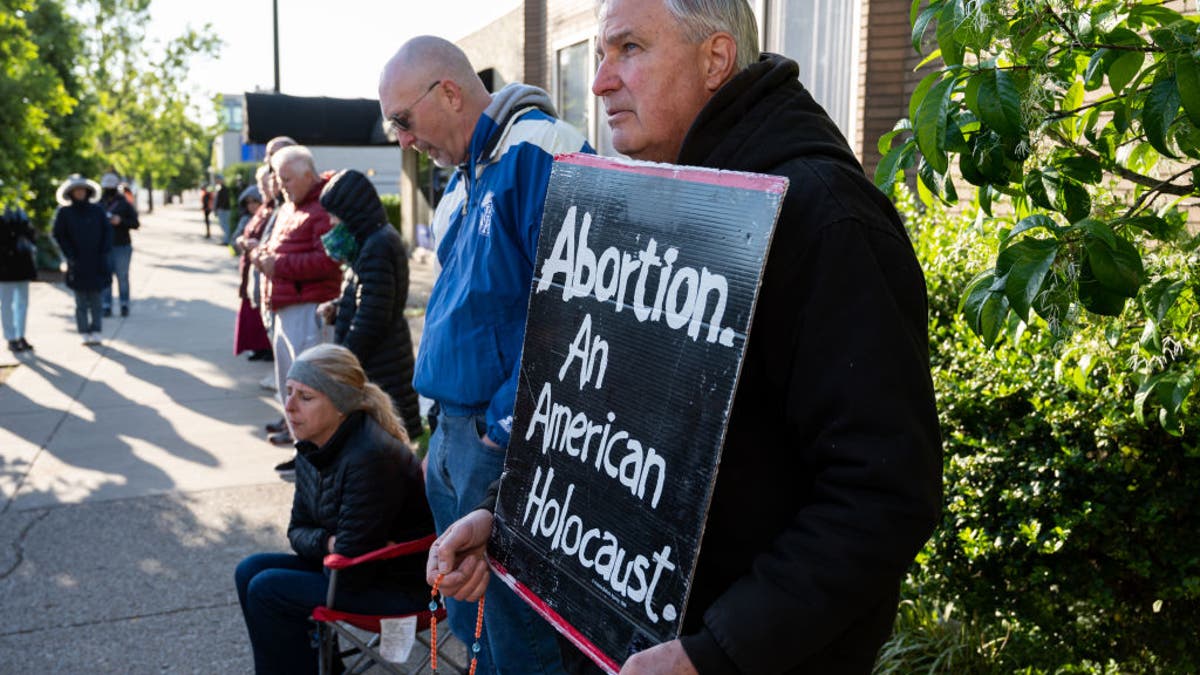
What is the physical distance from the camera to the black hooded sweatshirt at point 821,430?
1.40 m

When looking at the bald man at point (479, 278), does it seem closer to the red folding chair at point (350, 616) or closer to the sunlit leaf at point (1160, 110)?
the red folding chair at point (350, 616)

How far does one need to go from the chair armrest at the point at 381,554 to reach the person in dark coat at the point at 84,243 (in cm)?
1007

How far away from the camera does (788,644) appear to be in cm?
144

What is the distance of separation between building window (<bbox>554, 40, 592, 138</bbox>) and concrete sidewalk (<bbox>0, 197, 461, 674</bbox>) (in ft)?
13.9

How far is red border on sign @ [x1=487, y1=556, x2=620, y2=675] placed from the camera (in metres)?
1.67

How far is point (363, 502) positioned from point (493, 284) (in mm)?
1221

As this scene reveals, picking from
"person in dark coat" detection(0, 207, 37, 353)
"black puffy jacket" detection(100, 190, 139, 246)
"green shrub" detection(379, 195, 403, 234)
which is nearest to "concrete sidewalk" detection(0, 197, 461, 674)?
"person in dark coat" detection(0, 207, 37, 353)

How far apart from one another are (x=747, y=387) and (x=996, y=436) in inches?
85.6

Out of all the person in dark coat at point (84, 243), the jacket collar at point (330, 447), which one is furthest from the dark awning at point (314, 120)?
the jacket collar at point (330, 447)

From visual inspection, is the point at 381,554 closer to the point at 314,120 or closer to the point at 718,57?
the point at 718,57

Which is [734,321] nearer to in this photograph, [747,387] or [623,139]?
[747,387]

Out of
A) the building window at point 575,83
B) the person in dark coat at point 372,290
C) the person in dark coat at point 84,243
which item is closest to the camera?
the person in dark coat at point 372,290

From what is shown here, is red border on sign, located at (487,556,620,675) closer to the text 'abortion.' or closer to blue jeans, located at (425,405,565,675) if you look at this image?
the text 'abortion.'

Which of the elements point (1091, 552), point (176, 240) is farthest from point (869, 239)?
point (176, 240)
